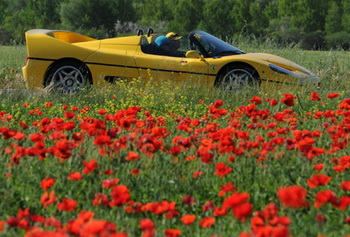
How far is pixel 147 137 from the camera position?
11.9ft

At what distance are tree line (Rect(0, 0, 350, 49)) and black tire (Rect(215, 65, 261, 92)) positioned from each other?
199 feet

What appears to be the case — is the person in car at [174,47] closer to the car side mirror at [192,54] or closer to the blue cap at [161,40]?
the blue cap at [161,40]

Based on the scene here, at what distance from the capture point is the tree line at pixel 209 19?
243 ft

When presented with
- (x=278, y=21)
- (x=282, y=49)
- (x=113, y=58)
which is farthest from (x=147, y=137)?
(x=278, y=21)

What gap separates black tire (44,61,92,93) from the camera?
29.1 feet

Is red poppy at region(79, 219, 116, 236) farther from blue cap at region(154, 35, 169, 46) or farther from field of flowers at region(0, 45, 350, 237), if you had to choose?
blue cap at region(154, 35, 169, 46)

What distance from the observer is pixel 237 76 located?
878 centimetres

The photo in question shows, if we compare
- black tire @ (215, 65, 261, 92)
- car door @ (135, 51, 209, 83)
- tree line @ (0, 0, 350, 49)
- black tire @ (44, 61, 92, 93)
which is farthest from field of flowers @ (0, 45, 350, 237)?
tree line @ (0, 0, 350, 49)

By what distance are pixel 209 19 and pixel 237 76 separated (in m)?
74.6

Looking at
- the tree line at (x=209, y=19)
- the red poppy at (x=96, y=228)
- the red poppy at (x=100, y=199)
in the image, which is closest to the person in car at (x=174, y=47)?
the red poppy at (x=100, y=199)

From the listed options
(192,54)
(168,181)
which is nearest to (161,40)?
(192,54)

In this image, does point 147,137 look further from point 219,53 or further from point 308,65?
point 308,65

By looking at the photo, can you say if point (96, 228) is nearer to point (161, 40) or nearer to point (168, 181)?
point (168, 181)

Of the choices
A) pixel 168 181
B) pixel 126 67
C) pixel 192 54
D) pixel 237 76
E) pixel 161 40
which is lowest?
pixel 168 181
